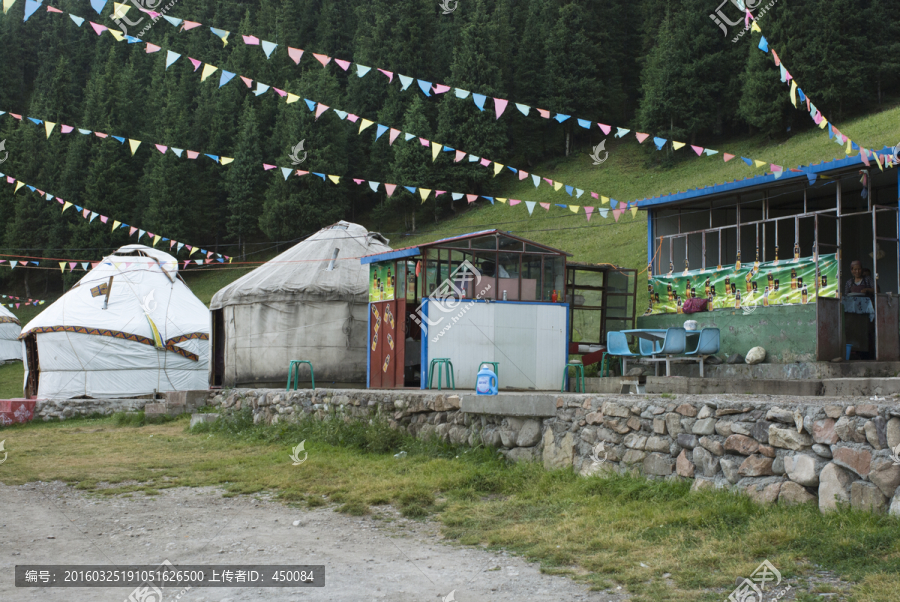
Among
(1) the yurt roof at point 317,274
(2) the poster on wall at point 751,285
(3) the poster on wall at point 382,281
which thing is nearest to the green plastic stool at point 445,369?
(3) the poster on wall at point 382,281

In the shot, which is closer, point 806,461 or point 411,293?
point 806,461

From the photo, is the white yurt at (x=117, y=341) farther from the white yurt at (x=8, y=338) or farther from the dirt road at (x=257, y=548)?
the dirt road at (x=257, y=548)

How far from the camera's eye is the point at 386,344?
38.0 feet

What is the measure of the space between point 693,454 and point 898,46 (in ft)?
99.2

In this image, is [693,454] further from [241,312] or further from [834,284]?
[241,312]

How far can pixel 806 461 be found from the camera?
172 inches

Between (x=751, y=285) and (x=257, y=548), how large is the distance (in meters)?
8.48

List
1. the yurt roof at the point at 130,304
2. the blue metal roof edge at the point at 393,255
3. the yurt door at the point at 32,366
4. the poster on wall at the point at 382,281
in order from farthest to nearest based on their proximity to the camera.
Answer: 1. the yurt door at the point at 32,366
2. the yurt roof at the point at 130,304
3. the poster on wall at the point at 382,281
4. the blue metal roof edge at the point at 393,255

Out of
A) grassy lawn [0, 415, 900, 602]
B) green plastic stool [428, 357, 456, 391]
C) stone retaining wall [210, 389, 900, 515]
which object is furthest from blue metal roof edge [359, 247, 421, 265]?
stone retaining wall [210, 389, 900, 515]

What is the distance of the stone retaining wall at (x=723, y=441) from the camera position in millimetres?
4070

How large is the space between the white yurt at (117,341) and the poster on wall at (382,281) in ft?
22.9

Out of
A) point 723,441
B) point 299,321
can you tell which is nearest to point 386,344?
point 299,321

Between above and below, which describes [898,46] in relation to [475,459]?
above

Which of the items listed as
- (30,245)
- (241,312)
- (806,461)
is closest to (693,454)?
(806,461)
